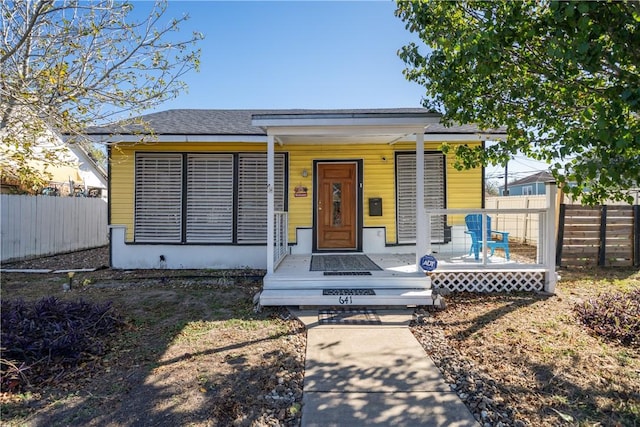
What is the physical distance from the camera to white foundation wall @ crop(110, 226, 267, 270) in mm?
7801

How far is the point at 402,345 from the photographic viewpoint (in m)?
3.91

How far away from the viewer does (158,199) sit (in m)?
7.84

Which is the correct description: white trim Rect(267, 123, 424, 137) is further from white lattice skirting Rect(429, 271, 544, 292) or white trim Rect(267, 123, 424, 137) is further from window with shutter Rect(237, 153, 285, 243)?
white lattice skirting Rect(429, 271, 544, 292)

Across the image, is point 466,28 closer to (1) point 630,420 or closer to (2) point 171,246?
(1) point 630,420

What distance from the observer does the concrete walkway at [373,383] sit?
259 centimetres

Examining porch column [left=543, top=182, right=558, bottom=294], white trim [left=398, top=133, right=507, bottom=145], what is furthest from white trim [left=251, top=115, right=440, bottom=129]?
porch column [left=543, top=182, right=558, bottom=294]

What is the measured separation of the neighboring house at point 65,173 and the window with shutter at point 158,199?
1.18 metres

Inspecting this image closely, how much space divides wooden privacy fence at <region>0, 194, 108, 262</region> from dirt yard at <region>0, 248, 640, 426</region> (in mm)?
4321

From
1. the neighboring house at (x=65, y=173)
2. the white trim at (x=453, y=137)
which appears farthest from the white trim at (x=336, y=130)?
the neighboring house at (x=65, y=173)

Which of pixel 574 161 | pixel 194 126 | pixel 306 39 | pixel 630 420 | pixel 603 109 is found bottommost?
pixel 630 420

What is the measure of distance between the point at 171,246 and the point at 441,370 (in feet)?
20.8

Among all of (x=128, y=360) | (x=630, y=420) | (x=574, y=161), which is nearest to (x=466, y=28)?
(x=574, y=161)

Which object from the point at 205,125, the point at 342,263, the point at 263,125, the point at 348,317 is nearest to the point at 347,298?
the point at 348,317

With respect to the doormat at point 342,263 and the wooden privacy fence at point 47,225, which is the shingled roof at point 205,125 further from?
the wooden privacy fence at point 47,225
